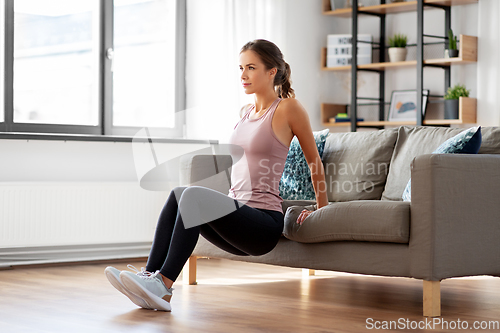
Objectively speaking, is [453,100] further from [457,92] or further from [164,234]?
[164,234]

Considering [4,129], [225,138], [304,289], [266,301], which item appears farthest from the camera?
[225,138]

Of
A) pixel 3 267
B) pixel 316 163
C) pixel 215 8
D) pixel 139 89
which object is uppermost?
pixel 215 8

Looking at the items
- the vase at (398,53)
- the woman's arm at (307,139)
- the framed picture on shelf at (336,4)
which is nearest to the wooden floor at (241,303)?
the woman's arm at (307,139)

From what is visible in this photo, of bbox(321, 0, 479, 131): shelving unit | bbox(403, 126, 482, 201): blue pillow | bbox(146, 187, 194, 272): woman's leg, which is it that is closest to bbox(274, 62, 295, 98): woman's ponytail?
bbox(146, 187, 194, 272): woman's leg

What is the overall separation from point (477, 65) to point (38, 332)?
3.67 m

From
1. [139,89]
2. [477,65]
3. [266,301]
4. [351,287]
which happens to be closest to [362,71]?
[477,65]

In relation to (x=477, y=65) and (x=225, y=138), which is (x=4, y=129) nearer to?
(x=225, y=138)

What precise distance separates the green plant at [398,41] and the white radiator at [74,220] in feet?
6.88

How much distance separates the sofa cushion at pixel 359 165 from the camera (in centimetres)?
325

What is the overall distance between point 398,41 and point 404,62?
0.69 feet

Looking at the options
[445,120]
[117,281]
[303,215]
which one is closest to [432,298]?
[303,215]

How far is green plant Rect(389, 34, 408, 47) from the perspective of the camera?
5035 millimetres

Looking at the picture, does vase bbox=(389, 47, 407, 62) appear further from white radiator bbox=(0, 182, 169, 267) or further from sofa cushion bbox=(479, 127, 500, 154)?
sofa cushion bbox=(479, 127, 500, 154)

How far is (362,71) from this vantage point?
533cm
